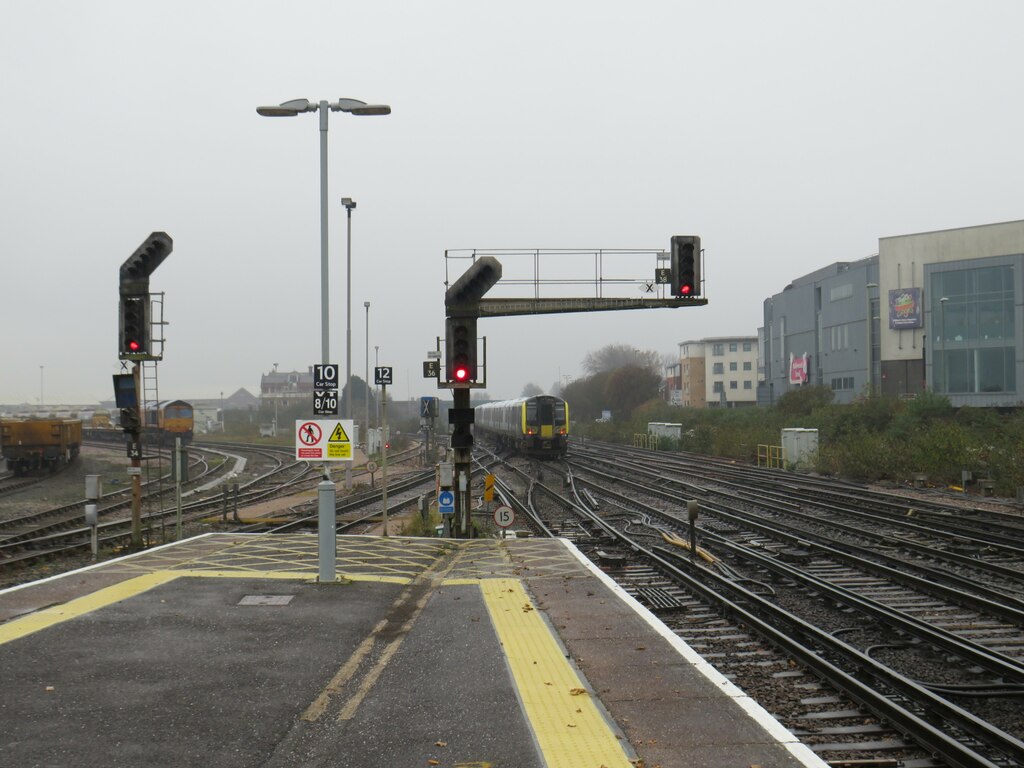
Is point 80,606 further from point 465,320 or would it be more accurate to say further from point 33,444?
point 33,444

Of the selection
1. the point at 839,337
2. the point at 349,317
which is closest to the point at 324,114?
the point at 349,317

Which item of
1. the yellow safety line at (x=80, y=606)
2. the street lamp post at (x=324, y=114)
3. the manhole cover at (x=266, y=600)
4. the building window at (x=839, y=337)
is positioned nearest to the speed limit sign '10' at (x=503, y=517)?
the street lamp post at (x=324, y=114)

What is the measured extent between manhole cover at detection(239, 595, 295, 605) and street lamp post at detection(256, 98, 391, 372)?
3.76m

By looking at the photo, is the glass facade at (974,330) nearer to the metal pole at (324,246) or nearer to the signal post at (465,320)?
the signal post at (465,320)

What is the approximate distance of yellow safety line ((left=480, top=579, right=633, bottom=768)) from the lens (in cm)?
522

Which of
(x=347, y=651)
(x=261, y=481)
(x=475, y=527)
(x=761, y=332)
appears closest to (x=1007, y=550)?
(x=475, y=527)

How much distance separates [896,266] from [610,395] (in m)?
37.0

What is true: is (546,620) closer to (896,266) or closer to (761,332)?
(896,266)

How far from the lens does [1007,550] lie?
14719 mm

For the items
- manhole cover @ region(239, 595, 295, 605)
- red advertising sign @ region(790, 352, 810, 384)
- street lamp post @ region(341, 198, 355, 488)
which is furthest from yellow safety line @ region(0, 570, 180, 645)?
red advertising sign @ region(790, 352, 810, 384)

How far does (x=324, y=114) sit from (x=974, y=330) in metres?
49.0

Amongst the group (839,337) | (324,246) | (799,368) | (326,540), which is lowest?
(326,540)

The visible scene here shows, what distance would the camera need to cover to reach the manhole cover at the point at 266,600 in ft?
31.2

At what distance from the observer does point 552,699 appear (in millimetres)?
6246
